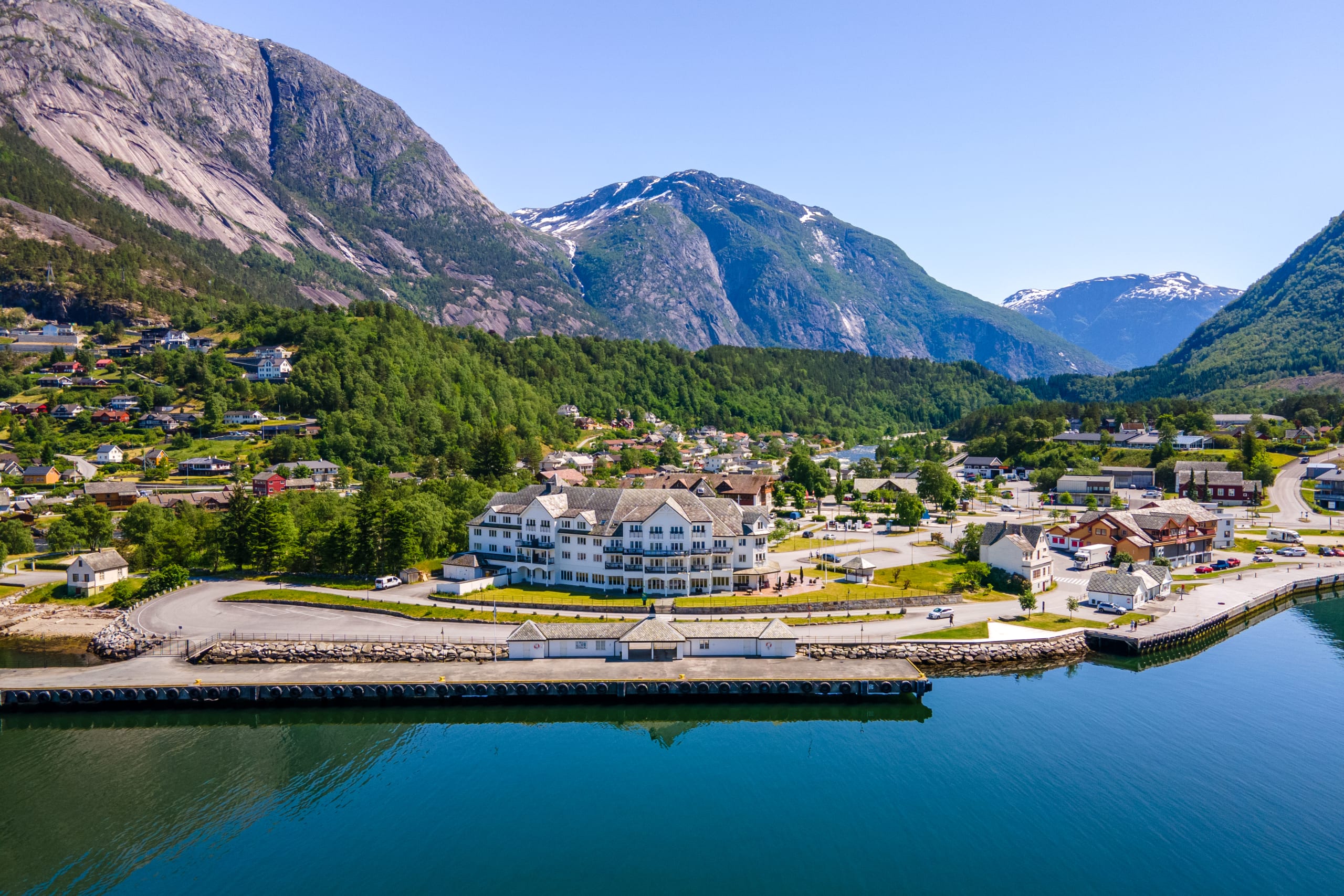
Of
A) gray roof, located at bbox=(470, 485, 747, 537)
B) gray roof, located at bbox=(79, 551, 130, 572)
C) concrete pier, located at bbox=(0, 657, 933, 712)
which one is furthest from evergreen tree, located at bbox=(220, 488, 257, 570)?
concrete pier, located at bbox=(0, 657, 933, 712)

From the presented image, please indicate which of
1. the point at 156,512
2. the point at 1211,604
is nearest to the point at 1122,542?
the point at 1211,604

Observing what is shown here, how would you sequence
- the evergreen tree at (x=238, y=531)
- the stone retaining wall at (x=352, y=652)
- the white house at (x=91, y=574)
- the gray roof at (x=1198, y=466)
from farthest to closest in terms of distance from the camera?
the gray roof at (x=1198, y=466) → the evergreen tree at (x=238, y=531) → the white house at (x=91, y=574) → the stone retaining wall at (x=352, y=652)

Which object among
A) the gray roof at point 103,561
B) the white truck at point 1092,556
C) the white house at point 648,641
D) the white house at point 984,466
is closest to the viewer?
the white house at point 648,641

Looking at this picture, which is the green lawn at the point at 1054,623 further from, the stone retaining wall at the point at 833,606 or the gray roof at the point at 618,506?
the gray roof at the point at 618,506

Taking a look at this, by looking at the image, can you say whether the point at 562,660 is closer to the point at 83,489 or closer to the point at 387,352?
the point at 83,489

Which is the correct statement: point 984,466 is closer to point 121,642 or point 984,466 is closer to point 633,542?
point 633,542

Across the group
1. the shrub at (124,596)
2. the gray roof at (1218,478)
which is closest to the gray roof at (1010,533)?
the gray roof at (1218,478)

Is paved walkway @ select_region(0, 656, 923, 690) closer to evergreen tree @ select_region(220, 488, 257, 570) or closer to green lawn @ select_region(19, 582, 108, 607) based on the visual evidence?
green lawn @ select_region(19, 582, 108, 607)
